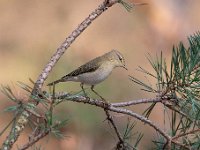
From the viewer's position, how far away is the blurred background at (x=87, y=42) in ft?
17.3

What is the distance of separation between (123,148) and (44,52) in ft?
16.2

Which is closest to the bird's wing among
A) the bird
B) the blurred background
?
the bird

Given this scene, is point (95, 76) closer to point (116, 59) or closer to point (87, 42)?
point (116, 59)

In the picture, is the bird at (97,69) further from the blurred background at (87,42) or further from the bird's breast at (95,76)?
the blurred background at (87,42)

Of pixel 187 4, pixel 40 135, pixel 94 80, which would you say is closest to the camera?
pixel 40 135

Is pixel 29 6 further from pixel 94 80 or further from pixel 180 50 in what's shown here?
pixel 180 50

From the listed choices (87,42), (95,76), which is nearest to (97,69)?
(95,76)

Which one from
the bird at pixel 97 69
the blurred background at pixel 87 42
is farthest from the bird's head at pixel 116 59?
the blurred background at pixel 87 42

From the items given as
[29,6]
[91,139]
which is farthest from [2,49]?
[91,139]

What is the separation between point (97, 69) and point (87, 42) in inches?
187

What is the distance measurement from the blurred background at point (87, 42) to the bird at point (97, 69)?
293cm

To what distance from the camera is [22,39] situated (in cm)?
648

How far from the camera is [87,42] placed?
6680mm

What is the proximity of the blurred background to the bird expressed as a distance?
2925 millimetres
